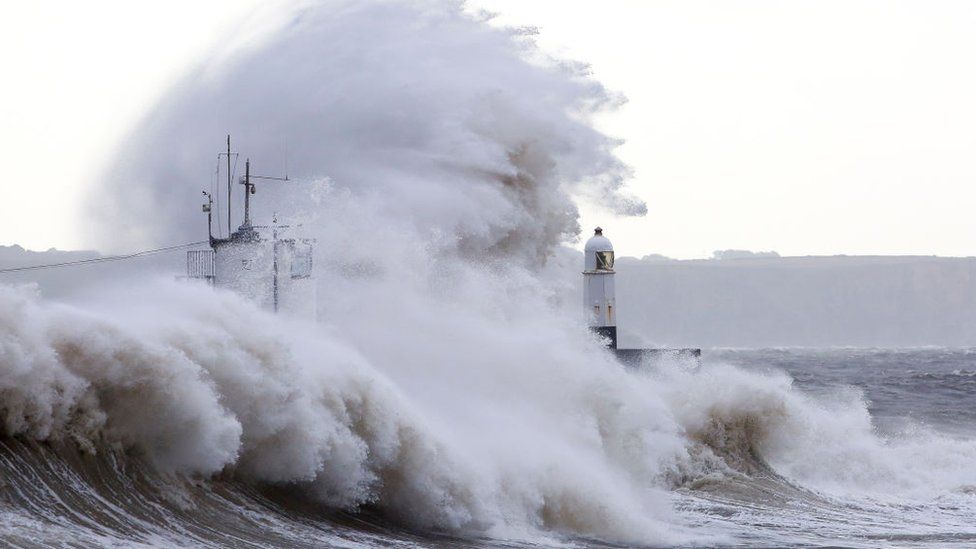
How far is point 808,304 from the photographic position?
150m

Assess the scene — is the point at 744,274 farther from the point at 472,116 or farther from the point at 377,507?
the point at 377,507

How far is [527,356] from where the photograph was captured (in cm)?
1902

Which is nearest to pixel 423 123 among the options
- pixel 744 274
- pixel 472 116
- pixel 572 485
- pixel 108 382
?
pixel 472 116

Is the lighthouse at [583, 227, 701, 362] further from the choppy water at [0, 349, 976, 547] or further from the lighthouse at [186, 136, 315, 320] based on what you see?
the lighthouse at [186, 136, 315, 320]

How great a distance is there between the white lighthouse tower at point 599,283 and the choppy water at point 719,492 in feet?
5.32

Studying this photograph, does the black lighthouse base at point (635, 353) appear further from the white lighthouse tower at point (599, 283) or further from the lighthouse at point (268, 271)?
the lighthouse at point (268, 271)

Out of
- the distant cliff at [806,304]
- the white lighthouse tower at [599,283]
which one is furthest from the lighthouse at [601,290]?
the distant cliff at [806,304]

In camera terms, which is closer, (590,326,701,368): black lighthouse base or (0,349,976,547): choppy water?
(0,349,976,547): choppy water

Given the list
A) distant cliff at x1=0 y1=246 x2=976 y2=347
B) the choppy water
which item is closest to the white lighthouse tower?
the choppy water

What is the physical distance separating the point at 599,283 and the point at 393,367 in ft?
31.7

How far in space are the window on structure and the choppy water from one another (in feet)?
14.9

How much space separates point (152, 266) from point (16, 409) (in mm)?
11400

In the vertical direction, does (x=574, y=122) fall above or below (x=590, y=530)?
above

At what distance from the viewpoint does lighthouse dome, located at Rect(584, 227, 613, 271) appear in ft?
86.9
